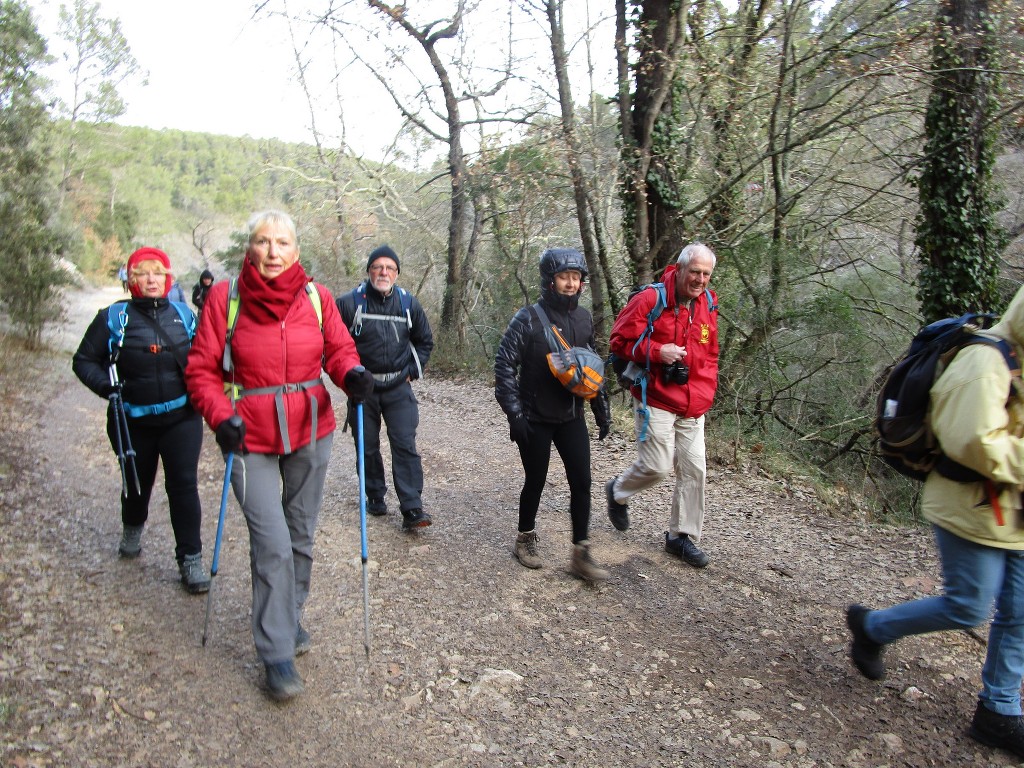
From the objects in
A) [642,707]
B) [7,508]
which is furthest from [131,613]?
[642,707]

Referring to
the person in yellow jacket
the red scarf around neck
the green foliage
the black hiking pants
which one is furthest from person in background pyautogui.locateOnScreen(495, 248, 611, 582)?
the green foliage

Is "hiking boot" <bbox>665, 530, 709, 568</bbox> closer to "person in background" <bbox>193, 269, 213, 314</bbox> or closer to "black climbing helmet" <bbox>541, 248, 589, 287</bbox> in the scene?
"black climbing helmet" <bbox>541, 248, 589, 287</bbox>

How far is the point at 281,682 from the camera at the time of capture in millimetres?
3322

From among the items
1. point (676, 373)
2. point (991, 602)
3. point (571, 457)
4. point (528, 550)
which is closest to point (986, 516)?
point (991, 602)

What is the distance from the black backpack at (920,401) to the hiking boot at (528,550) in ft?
8.23

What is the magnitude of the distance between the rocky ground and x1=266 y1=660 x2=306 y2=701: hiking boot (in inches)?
2.9

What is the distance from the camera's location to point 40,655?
362 centimetres

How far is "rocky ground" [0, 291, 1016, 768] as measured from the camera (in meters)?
3.12

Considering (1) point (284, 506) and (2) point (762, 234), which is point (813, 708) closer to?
(1) point (284, 506)

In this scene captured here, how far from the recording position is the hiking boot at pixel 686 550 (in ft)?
16.4

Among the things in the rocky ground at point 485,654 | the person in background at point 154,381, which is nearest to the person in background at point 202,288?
the rocky ground at point 485,654

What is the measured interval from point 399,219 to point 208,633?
17739 mm

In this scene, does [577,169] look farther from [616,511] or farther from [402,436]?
[616,511]

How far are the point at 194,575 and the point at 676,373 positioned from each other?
125 inches
